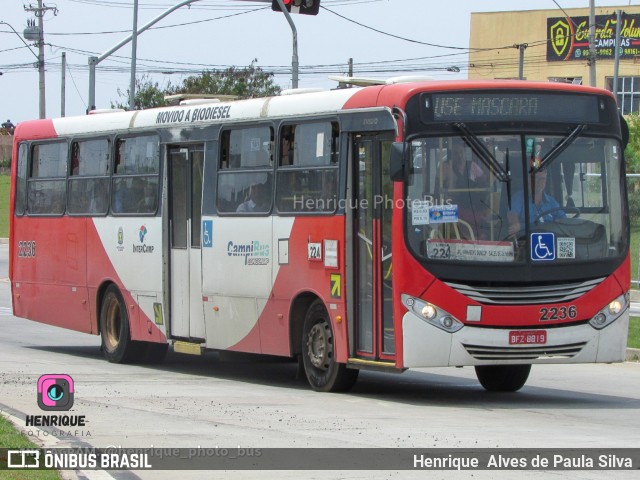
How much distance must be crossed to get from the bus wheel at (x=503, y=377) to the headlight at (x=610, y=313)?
1474 millimetres

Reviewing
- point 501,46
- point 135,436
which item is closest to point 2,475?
point 135,436

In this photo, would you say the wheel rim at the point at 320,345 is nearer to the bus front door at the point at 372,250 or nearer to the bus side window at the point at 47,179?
the bus front door at the point at 372,250

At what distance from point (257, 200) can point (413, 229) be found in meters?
3.00

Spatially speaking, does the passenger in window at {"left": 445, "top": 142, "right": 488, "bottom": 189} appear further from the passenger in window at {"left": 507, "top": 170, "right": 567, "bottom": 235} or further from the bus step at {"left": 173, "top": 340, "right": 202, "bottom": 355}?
the bus step at {"left": 173, "top": 340, "right": 202, "bottom": 355}

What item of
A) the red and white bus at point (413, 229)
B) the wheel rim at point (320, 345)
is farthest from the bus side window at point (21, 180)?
the wheel rim at point (320, 345)

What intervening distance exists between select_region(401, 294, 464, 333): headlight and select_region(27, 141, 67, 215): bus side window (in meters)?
8.47

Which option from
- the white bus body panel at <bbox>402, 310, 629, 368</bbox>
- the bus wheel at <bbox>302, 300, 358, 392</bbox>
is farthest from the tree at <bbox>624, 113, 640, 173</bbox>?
the white bus body panel at <bbox>402, 310, 629, 368</bbox>

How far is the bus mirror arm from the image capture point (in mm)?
13875

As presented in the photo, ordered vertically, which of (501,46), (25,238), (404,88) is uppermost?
(501,46)

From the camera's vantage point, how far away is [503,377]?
16.1 meters

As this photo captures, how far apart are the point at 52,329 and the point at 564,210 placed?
13674 millimetres

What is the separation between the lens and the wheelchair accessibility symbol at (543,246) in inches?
556

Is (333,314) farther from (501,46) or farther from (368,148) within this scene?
(501,46)

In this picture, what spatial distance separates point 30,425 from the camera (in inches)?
458
